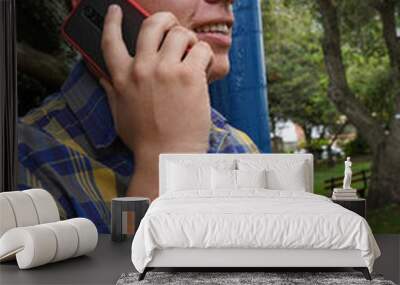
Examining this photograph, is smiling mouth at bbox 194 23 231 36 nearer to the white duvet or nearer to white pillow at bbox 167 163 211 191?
white pillow at bbox 167 163 211 191

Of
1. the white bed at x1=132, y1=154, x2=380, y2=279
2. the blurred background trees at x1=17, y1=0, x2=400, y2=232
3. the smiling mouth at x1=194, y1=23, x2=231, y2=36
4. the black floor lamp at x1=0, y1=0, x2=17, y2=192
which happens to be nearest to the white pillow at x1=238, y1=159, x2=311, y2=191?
the blurred background trees at x1=17, y1=0, x2=400, y2=232

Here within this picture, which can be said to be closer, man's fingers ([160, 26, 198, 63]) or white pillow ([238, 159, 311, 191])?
white pillow ([238, 159, 311, 191])

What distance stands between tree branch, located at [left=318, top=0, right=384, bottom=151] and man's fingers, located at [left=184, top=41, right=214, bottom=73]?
121 cm

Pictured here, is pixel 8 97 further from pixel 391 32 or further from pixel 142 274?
pixel 391 32

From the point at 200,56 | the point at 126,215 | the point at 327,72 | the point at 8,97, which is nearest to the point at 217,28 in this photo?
the point at 200,56

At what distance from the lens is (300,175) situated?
5934 millimetres

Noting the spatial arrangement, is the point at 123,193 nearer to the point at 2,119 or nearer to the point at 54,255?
the point at 2,119

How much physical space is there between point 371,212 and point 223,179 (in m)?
1.97

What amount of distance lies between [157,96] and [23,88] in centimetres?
139

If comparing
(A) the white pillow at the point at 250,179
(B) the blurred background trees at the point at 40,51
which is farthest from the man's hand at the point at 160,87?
(A) the white pillow at the point at 250,179

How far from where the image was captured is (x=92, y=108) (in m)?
6.74

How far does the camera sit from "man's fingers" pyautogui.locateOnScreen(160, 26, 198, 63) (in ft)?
21.4

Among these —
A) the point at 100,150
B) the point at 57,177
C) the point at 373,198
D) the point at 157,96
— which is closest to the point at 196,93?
the point at 157,96

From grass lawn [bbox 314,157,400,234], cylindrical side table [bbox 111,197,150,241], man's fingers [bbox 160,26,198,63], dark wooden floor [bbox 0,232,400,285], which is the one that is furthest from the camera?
grass lawn [bbox 314,157,400,234]
